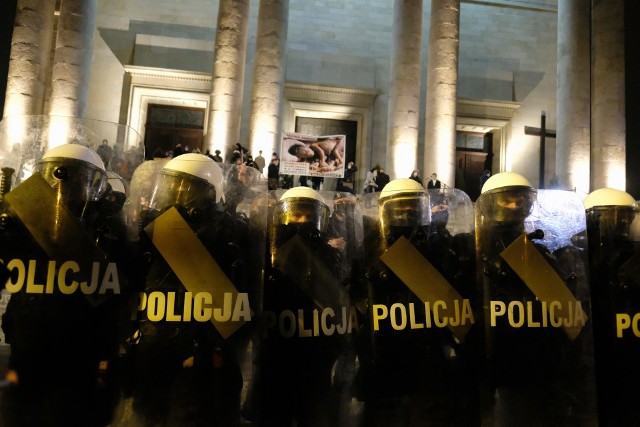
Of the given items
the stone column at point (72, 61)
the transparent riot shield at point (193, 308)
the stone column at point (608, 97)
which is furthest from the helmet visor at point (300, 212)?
the stone column at point (608, 97)

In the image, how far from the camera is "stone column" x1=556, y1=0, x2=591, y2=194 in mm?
20312

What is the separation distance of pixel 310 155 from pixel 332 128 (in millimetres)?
10087

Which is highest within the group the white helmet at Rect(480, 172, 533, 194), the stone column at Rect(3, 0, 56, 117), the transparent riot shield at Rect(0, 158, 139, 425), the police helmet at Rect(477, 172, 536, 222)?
the stone column at Rect(3, 0, 56, 117)

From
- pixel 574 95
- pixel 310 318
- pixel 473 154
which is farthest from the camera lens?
pixel 473 154

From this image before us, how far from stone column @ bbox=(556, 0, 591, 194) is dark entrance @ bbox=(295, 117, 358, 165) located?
7.69 meters

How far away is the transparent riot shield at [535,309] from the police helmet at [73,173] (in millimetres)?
2725

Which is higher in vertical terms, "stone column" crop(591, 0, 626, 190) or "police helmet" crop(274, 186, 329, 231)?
"stone column" crop(591, 0, 626, 190)

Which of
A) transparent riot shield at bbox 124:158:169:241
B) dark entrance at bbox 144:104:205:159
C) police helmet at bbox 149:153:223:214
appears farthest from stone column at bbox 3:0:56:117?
police helmet at bbox 149:153:223:214

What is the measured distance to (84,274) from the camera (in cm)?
→ 330

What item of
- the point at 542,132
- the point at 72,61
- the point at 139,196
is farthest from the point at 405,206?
the point at 542,132

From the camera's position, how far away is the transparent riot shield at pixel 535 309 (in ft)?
13.3

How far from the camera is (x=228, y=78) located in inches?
741

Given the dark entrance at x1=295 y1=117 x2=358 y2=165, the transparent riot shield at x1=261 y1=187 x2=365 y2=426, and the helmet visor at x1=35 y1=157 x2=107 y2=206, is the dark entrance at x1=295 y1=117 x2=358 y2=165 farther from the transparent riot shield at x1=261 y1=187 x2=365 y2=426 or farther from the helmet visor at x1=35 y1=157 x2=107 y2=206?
the helmet visor at x1=35 y1=157 x2=107 y2=206

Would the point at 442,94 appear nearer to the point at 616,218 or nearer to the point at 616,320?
the point at 616,218
